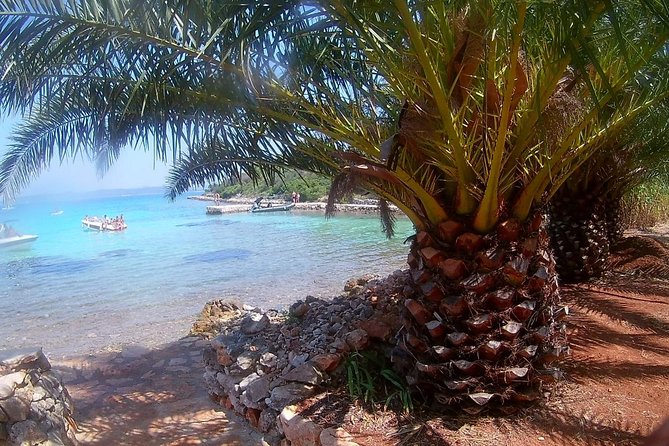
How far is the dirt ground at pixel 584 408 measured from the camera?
2389 millimetres

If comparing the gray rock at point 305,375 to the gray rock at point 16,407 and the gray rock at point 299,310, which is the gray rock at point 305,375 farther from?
the gray rock at point 16,407

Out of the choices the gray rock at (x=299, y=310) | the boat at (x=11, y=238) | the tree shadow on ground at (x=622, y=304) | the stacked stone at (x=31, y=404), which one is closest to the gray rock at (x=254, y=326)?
the gray rock at (x=299, y=310)

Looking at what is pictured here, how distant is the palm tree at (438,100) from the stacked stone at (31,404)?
196 centimetres

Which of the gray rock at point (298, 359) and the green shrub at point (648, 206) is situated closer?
the gray rock at point (298, 359)

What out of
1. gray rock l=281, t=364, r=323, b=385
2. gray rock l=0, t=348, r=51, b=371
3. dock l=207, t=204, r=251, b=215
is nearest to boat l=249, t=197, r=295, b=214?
dock l=207, t=204, r=251, b=215

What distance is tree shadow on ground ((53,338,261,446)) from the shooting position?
11.4 ft

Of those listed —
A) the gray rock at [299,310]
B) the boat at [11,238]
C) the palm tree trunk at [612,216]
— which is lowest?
the boat at [11,238]

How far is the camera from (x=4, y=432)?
3123 millimetres

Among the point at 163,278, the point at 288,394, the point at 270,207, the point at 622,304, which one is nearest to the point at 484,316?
the point at 288,394

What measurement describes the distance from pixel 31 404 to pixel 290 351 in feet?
6.16

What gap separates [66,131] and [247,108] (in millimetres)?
1691

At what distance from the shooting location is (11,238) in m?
28.2

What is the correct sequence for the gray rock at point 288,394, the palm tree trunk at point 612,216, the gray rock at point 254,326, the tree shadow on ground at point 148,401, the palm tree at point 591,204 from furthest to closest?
1. the palm tree trunk at point 612,216
2. the palm tree at point 591,204
3. the gray rock at point 254,326
4. the tree shadow on ground at point 148,401
5. the gray rock at point 288,394

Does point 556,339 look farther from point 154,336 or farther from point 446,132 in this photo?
point 154,336
